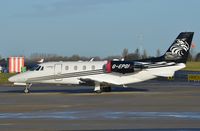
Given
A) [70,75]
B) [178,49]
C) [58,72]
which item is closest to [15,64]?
[58,72]

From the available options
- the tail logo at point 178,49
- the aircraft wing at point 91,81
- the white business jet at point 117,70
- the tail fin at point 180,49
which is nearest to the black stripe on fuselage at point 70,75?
the white business jet at point 117,70

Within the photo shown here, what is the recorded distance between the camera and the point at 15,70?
308ft

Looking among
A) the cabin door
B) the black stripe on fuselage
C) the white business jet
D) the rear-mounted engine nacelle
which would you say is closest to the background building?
the black stripe on fuselage

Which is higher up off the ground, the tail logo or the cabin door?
the tail logo

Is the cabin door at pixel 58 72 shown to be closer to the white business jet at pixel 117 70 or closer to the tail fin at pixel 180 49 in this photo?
the white business jet at pixel 117 70

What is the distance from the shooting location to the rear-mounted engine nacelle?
3641 centimetres

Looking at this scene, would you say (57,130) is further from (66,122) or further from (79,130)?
(66,122)

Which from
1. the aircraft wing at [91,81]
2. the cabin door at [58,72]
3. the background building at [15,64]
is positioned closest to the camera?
→ the aircraft wing at [91,81]

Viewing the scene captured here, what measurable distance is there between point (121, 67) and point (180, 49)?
491 centimetres

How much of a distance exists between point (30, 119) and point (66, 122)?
2.01 metres

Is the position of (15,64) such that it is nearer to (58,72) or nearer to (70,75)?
(58,72)

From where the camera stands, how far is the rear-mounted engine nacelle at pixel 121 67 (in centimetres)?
3641

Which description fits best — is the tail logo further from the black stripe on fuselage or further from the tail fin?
the black stripe on fuselage

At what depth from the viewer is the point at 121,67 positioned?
1441 inches
